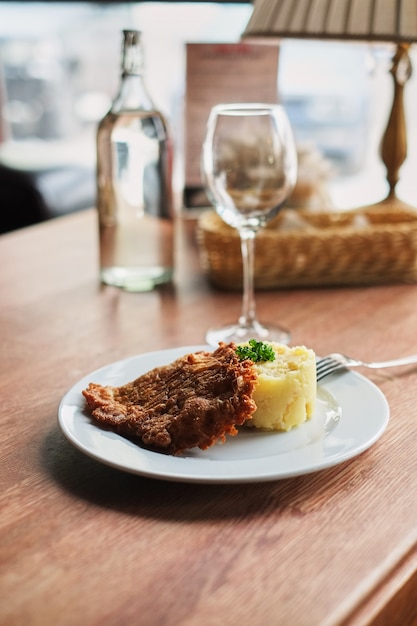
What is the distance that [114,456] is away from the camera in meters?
0.64

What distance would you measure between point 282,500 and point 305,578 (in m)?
0.10

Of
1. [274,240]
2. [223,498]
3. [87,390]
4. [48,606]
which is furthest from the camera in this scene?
[274,240]

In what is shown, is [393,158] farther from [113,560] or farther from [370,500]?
[113,560]

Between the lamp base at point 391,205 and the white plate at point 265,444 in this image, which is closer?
the white plate at point 265,444

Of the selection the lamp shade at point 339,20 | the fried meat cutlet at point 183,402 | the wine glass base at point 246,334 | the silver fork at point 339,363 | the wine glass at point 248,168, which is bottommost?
the wine glass base at point 246,334

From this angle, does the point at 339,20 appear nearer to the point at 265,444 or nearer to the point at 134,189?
the point at 134,189

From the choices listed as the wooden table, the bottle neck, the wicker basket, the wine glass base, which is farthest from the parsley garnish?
the bottle neck

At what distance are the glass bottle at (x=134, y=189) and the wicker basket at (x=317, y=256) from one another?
2.9 inches

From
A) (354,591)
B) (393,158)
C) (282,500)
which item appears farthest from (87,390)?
(393,158)

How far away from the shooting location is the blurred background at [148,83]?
253cm

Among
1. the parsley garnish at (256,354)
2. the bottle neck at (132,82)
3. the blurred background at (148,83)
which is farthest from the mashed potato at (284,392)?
the blurred background at (148,83)

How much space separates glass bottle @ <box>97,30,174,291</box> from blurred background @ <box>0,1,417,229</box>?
1023 millimetres

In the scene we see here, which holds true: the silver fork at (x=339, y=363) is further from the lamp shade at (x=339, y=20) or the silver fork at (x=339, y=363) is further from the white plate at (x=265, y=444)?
the lamp shade at (x=339, y=20)

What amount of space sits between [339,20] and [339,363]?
0.53m
